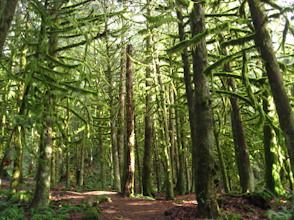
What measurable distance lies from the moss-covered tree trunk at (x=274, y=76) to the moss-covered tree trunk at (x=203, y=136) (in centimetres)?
183

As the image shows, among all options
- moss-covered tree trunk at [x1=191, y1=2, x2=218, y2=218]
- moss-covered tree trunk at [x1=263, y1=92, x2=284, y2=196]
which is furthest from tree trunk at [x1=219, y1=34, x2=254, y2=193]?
moss-covered tree trunk at [x1=191, y1=2, x2=218, y2=218]

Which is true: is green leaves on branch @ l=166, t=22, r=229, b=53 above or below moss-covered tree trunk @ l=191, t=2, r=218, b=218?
above

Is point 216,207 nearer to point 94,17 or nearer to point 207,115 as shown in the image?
point 207,115

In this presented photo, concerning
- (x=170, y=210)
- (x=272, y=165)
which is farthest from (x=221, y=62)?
(x=170, y=210)

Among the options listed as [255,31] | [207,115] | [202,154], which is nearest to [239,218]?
[202,154]

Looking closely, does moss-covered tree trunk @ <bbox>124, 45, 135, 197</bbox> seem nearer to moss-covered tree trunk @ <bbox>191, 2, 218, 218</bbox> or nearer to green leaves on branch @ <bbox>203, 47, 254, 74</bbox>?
moss-covered tree trunk @ <bbox>191, 2, 218, 218</bbox>

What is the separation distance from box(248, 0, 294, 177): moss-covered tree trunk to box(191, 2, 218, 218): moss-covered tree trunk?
1.83 m

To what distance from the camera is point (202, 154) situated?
5.83 m

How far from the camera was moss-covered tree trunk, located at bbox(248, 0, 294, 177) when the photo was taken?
417 centimetres

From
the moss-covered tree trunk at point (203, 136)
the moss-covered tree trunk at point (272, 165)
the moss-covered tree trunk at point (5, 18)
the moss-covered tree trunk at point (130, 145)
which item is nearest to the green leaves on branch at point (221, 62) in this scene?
the moss-covered tree trunk at point (203, 136)

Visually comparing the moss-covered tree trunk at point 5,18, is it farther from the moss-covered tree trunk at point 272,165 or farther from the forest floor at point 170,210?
the moss-covered tree trunk at point 272,165

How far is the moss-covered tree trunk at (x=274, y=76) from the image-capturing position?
4.17 metres

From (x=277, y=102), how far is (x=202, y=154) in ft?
7.87

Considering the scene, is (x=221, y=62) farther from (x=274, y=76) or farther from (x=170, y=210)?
(x=170, y=210)
